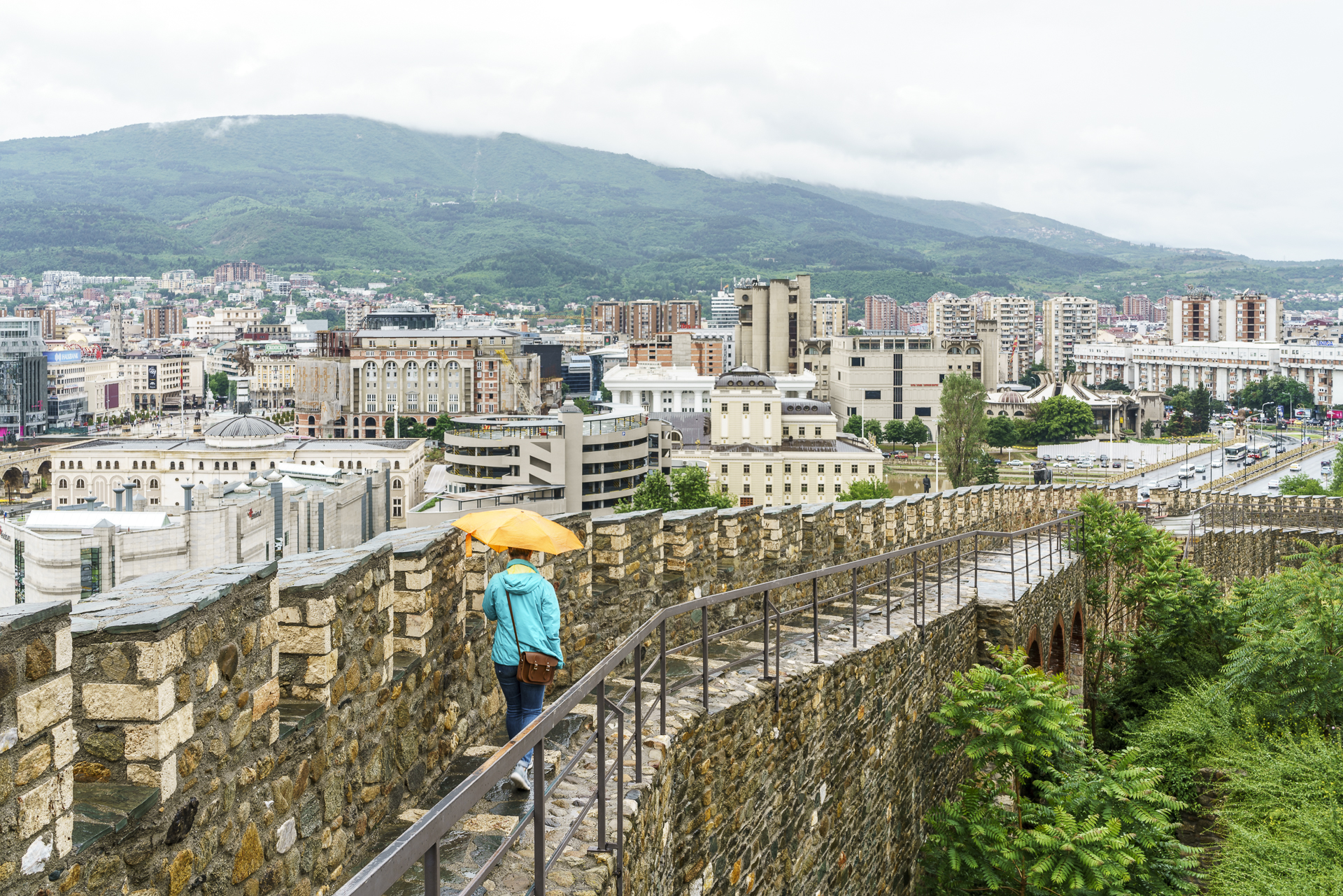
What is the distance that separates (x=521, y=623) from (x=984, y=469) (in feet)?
203

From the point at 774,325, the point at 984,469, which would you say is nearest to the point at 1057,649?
the point at 984,469

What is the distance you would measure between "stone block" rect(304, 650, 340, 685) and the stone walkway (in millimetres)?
640

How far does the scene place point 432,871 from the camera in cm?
210

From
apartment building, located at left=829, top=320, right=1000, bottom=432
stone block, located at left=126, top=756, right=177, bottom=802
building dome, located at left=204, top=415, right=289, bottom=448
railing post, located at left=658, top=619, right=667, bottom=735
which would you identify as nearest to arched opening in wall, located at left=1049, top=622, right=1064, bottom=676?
railing post, located at left=658, top=619, right=667, bottom=735

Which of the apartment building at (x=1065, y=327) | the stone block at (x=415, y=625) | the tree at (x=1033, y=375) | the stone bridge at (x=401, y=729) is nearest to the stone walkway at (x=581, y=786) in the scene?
the stone bridge at (x=401, y=729)

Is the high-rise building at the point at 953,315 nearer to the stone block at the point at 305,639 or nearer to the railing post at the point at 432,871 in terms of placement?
the stone block at the point at 305,639

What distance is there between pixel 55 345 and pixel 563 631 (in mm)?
174851

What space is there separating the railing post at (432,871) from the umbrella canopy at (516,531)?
2.36 metres

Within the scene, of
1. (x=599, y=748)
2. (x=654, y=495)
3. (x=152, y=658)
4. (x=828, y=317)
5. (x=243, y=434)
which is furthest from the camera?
(x=828, y=317)

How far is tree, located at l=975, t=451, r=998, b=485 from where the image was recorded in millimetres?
62766

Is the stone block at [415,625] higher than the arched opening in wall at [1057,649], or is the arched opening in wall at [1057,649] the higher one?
the stone block at [415,625]

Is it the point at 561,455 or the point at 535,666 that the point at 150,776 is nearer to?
the point at 535,666

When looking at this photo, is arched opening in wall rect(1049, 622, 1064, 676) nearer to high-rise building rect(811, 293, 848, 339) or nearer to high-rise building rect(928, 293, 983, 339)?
high-rise building rect(811, 293, 848, 339)

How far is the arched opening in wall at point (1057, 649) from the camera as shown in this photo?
12.6m
